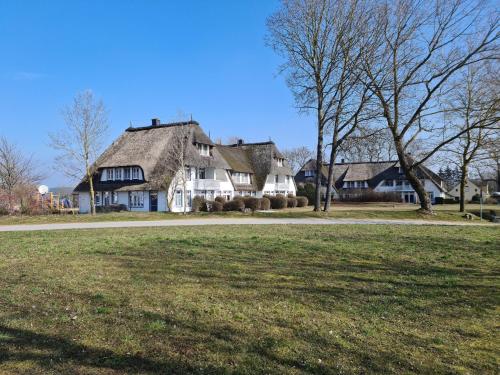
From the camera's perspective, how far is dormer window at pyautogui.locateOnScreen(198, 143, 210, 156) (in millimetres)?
46094

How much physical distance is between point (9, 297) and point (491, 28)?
27.5 m

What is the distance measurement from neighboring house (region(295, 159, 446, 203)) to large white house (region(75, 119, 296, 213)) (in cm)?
3000

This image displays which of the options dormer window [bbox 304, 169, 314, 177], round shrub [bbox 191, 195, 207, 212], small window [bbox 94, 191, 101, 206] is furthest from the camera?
dormer window [bbox 304, 169, 314, 177]

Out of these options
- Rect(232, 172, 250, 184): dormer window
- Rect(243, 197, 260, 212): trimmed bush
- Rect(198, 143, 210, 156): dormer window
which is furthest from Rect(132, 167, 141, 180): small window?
Rect(232, 172, 250, 184): dormer window

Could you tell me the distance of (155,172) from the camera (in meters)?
41.1

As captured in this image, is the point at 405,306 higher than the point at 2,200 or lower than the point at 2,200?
lower

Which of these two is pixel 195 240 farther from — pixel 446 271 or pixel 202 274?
pixel 446 271

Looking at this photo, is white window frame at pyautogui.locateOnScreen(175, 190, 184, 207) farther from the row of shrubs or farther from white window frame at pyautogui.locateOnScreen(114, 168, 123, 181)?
white window frame at pyautogui.locateOnScreen(114, 168, 123, 181)

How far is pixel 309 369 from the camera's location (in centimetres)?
411

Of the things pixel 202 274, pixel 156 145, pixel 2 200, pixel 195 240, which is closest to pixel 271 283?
pixel 202 274

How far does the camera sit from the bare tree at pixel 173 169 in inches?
1567

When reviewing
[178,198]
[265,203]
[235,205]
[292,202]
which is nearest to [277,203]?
[265,203]

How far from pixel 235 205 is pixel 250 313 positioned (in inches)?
1437

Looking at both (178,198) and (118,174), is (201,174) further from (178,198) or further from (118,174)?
(118,174)
